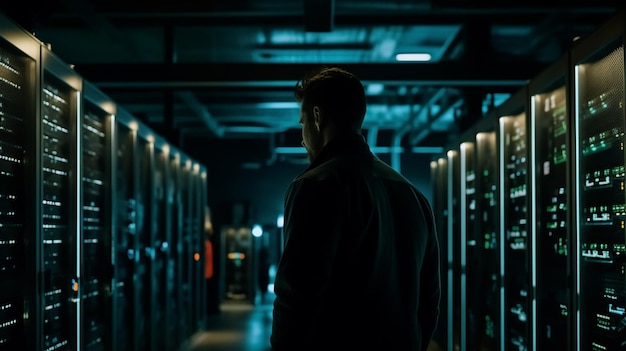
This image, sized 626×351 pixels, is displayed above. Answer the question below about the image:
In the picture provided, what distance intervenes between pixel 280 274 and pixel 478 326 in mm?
5923

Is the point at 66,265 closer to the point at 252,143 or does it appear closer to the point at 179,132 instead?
the point at 179,132

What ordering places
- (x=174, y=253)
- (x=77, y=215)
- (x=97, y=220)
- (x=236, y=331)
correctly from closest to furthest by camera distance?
(x=77, y=215), (x=97, y=220), (x=174, y=253), (x=236, y=331)

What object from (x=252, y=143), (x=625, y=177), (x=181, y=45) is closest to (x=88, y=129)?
(x=625, y=177)

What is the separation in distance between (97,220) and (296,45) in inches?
233

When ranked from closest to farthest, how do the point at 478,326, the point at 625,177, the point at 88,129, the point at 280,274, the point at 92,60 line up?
the point at 280,274 < the point at 625,177 < the point at 88,129 < the point at 478,326 < the point at 92,60

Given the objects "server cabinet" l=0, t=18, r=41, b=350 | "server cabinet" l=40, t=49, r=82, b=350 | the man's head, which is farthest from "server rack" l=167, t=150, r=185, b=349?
the man's head

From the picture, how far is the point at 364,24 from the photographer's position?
984 centimetres

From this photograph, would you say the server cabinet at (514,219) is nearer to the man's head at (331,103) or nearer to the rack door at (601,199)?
the rack door at (601,199)

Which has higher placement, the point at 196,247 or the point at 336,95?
the point at 336,95

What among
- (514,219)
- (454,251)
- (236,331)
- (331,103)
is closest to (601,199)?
(514,219)

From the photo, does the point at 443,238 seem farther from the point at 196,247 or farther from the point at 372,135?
the point at 372,135

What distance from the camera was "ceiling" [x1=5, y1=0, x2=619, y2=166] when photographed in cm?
777

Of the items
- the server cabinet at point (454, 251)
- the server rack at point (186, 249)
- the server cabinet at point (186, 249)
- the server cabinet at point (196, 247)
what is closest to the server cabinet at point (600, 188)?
the server cabinet at point (454, 251)

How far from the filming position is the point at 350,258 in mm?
1916
